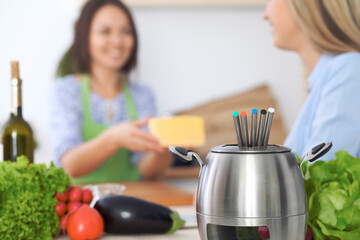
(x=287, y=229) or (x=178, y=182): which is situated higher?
(x=287, y=229)

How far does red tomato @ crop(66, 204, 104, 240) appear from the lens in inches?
33.9

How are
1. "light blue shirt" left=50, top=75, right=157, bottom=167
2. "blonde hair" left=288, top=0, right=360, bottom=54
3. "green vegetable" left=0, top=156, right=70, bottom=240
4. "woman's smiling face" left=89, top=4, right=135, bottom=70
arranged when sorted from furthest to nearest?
1. "woman's smiling face" left=89, top=4, right=135, bottom=70
2. "light blue shirt" left=50, top=75, right=157, bottom=167
3. "blonde hair" left=288, top=0, right=360, bottom=54
4. "green vegetable" left=0, top=156, right=70, bottom=240

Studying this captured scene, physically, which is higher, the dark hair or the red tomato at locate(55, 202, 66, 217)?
the dark hair

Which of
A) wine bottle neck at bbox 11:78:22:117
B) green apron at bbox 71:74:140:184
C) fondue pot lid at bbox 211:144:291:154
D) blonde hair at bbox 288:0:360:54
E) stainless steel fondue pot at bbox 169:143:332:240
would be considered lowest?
green apron at bbox 71:74:140:184

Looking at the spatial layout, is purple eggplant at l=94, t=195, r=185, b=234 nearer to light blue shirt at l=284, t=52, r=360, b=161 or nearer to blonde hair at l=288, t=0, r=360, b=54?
light blue shirt at l=284, t=52, r=360, b=161

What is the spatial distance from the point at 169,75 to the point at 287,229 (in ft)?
7.66

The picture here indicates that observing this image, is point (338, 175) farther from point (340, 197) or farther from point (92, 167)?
point (92, 167)

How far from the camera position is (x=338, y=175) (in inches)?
29.9

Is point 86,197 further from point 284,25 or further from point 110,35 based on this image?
point 110,35

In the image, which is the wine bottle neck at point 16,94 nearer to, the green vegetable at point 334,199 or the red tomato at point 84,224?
the red tomato at point 84,224

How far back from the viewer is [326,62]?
1196 mm

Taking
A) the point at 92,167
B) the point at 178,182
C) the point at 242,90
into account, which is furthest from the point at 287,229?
the point at 242,90

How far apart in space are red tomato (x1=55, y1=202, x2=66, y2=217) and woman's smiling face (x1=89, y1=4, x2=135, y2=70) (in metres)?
1.46

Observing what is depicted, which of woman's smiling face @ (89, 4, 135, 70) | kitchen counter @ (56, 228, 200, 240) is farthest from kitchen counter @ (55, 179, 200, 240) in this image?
woman's smiling face @ (89, 4, 135, 70)
